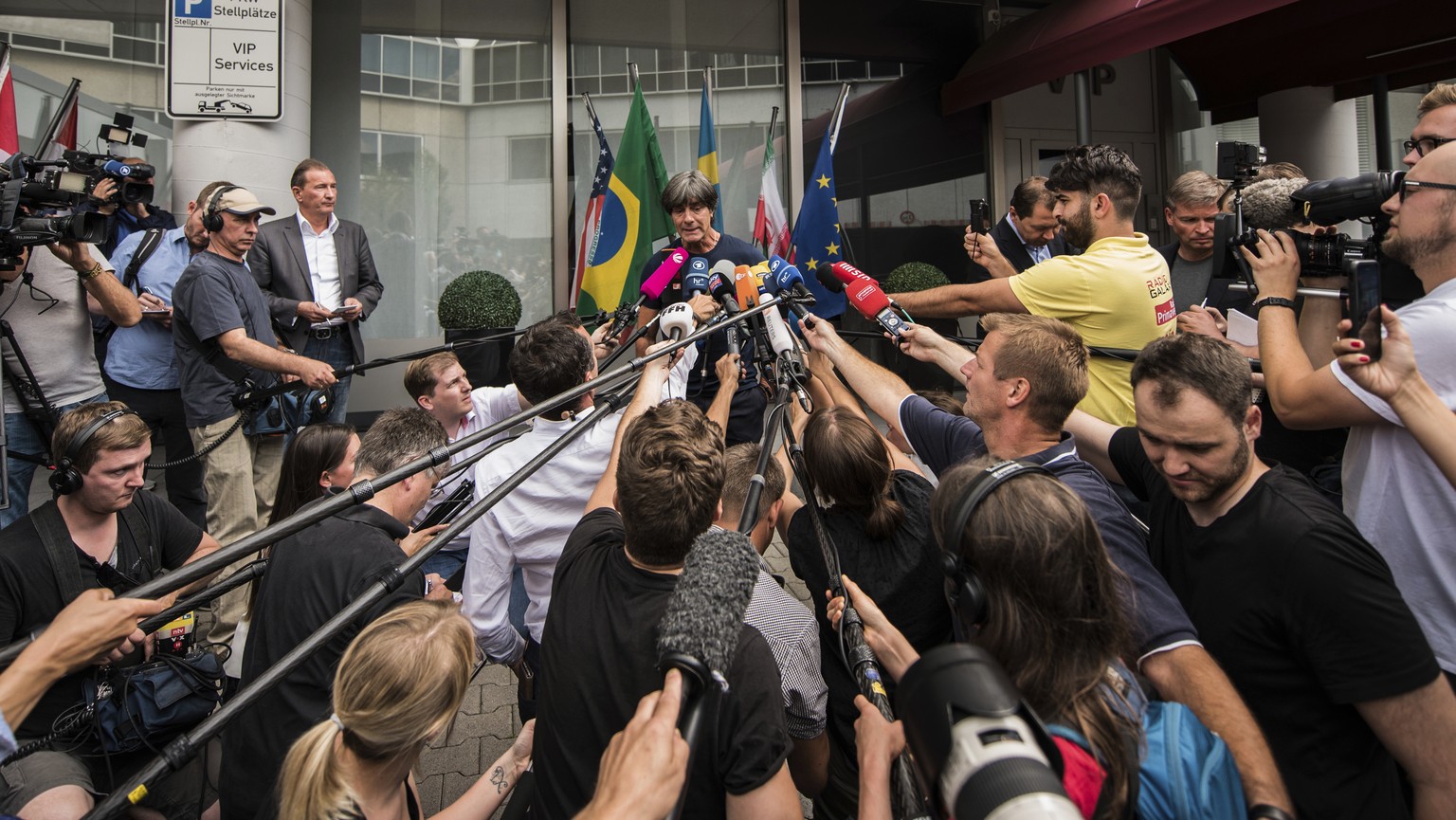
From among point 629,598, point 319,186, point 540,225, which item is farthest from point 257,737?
point 540,225

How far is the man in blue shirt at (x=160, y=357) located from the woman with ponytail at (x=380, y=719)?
3.51 m

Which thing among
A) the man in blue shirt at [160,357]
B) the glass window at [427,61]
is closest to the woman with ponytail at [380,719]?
the man in blue shirt at [160,357]

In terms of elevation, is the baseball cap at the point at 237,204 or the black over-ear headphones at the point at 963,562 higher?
the baseball cap at the point at 237,204

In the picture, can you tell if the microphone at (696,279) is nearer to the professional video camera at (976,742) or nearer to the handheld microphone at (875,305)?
the handheld microphone at (875,305)

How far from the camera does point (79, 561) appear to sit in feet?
9.23

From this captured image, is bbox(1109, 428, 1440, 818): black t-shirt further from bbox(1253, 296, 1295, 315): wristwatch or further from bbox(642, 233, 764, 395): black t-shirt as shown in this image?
bbox(642, 233, 764, 395): black t-shirt

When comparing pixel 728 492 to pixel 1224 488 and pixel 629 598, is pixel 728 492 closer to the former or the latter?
pixel 629 598

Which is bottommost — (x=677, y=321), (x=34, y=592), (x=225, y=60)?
(x=34, y=592)

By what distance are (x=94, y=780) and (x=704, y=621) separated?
230cm

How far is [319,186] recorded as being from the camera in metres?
5.34

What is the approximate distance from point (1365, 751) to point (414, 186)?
761cm

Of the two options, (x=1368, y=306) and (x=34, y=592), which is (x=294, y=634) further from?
(x=1368, y=306)

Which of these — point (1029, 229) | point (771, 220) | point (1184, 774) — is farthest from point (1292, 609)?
point (771, 220)

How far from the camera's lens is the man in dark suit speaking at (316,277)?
5.23 meters
